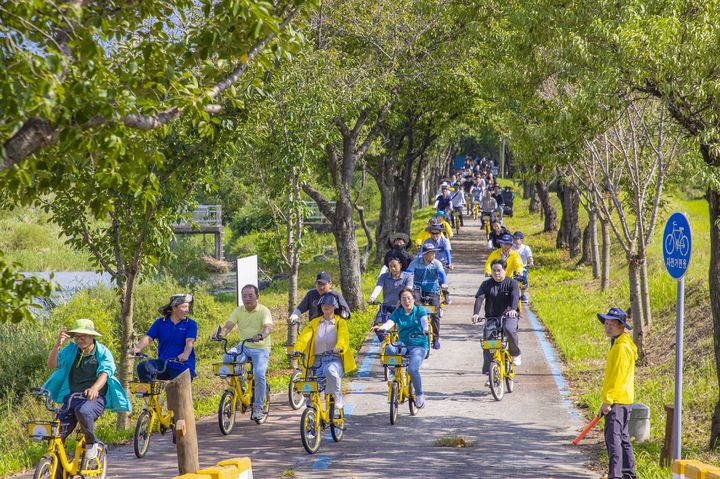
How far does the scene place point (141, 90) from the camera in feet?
24.6

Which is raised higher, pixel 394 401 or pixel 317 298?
pixel 317 298

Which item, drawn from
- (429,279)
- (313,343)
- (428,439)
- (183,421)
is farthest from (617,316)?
(429,279)

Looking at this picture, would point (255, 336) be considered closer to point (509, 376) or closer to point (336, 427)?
point (336, 427)

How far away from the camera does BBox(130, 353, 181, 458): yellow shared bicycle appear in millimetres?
10672

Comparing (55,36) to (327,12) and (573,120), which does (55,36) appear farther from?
(327,12)

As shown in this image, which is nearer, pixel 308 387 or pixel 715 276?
pixel 715 276

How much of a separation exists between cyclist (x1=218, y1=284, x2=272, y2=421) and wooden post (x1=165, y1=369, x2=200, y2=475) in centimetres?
462

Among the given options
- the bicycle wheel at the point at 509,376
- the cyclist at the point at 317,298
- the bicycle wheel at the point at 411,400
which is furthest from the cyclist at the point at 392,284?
the bicycle wheel at the point at 411,400

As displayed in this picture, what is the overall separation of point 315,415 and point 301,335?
1.10 m

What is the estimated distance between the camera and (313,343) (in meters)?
11.5

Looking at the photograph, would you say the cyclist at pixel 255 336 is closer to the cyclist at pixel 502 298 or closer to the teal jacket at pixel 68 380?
the teal jacket at pixel 68 380

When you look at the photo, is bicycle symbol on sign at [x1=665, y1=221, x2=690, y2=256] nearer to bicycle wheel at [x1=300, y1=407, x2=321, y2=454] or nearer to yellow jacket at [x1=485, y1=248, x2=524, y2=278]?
bicycle wheel at [x1=300, y1=407, x2=321, y2=454]

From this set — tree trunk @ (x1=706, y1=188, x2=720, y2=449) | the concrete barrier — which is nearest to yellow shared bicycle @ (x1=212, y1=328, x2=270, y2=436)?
tree trunk @ (x1=706, y1=188, x2=720, y2=449)

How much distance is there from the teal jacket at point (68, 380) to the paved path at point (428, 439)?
3.09 ft
